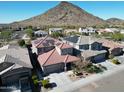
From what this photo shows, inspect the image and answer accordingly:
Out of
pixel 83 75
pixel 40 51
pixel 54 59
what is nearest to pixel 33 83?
pixel 54 59

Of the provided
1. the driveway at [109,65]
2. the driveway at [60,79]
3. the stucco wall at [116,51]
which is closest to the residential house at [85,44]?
the stucco wall at [116,51]

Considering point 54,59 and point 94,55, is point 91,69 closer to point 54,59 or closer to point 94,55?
point 94,55

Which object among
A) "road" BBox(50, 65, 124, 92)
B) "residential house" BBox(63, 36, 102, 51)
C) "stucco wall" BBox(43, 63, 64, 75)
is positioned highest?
"residential house" BBox(63, 36, 102, 51)

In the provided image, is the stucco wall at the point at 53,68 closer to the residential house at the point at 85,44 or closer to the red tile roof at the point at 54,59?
the red tile roof at the point at 54,59

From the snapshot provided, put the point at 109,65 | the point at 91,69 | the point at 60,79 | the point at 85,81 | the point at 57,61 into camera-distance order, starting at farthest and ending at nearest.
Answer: the point at 109,65
the point at 57,61
the point at 91,69
the point at 60,79
the point at 85,81

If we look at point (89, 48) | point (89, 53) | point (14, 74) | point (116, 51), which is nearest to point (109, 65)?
point (89, 53)

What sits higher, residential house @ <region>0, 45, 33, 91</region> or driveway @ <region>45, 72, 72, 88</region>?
residential house @ <region>0, 45, 33, 91</region>

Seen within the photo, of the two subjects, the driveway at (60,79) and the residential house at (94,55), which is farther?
the residential house at (94,55)

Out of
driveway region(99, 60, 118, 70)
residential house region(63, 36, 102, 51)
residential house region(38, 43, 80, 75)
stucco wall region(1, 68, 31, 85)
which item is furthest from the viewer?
residential house region(63, 36, 102, 51)

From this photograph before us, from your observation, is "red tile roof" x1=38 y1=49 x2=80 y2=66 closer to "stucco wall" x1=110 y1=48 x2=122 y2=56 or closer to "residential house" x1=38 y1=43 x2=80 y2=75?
"residential house" x1=38 y1=43 x2=80 y2=75

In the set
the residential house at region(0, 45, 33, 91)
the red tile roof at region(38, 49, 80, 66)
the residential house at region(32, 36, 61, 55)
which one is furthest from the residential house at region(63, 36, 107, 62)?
the residential house at region(0, 45, 33, 91)

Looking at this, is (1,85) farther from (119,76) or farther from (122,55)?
(122,55)

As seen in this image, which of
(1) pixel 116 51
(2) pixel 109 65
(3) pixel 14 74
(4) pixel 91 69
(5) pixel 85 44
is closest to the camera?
(3) pixel 14 74
